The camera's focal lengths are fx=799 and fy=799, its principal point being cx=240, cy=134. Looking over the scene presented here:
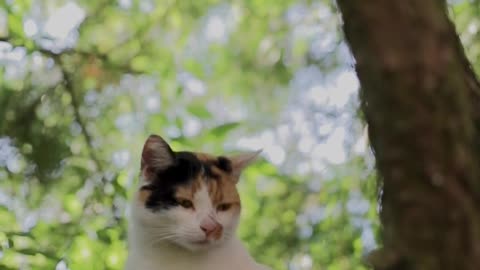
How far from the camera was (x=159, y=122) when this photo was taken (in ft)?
11.6

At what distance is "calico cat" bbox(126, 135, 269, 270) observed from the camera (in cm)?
230

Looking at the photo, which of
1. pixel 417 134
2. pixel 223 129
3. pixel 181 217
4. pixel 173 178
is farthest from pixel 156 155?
pixel 417 134

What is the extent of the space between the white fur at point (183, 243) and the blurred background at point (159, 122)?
334mm

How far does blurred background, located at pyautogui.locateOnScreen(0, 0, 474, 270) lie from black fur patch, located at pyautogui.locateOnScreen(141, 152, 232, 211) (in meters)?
0.42

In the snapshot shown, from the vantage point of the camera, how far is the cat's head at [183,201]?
2299 millimetres

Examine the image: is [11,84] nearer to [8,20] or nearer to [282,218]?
[8,20]

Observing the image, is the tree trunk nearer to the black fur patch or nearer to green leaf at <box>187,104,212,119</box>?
the black fur patch

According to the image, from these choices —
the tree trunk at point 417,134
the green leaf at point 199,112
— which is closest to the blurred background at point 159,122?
the green leaf at point 199,112

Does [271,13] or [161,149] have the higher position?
[271,13]

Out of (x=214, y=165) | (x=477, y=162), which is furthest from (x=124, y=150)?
(x=477, y=162)

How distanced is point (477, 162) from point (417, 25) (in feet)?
0.71

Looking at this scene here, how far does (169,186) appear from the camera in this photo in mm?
2367

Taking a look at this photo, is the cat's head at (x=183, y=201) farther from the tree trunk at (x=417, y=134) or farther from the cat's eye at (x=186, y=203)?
the tree trunk at (x=417, y=134)

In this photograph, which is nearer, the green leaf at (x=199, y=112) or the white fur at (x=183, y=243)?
the white fur at (x=183, y=243)
